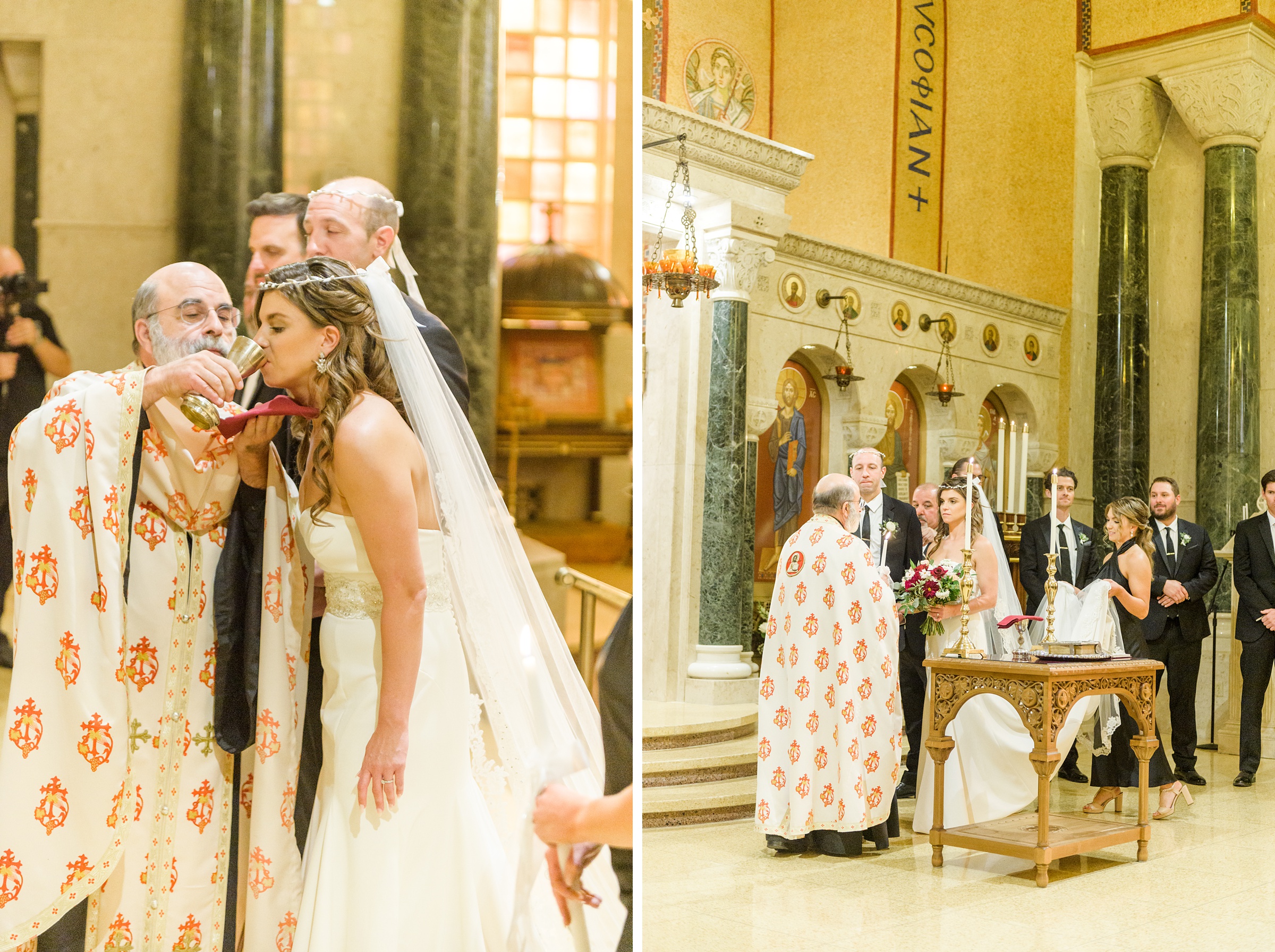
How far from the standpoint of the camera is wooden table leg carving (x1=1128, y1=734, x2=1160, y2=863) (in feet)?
18.1

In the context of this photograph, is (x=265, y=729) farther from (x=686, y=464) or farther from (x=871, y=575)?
(x=686, y=464)

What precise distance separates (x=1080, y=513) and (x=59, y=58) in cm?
1110

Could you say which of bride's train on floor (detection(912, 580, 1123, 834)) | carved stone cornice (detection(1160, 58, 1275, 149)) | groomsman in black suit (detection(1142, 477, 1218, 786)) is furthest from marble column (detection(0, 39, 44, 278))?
carved stone cornice (detection(1160, 58, 1275, 149))

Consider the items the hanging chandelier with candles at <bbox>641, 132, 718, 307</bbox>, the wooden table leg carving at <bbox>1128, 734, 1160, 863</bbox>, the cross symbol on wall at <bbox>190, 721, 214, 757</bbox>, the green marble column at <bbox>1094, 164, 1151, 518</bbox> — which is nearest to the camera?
the cross symbol on wall at <bbox>190, 721, 214, 757</bbox>

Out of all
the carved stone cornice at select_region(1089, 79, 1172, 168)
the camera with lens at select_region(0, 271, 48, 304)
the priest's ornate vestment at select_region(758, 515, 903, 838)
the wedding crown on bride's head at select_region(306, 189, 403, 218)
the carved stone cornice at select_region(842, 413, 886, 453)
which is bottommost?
the priest's ornate vestment at select_region(758, 515, 903, 838)

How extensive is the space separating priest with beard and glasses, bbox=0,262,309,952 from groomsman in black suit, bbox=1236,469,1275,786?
23.6ft

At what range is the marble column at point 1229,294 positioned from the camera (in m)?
10.9

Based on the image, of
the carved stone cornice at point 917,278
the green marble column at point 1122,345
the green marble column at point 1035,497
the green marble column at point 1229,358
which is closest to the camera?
the carved stone cornice at point 917,278

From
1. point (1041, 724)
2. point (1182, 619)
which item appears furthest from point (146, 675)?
point (1182, 619)

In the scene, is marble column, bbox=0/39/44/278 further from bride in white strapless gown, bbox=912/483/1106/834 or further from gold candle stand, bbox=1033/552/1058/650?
gold candle stand, bbox=1033/552/1058/650

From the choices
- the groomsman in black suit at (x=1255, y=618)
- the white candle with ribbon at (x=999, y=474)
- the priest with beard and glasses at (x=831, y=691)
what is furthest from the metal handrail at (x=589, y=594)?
the white candle with ribbon at (x=999, y=474)

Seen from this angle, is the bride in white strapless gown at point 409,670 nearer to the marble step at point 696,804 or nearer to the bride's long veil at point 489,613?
the bride's long veil at point 489,613

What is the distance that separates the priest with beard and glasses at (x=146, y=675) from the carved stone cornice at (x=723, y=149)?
519 cm

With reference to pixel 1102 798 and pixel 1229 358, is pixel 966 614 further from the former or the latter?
pixel 1229 358
